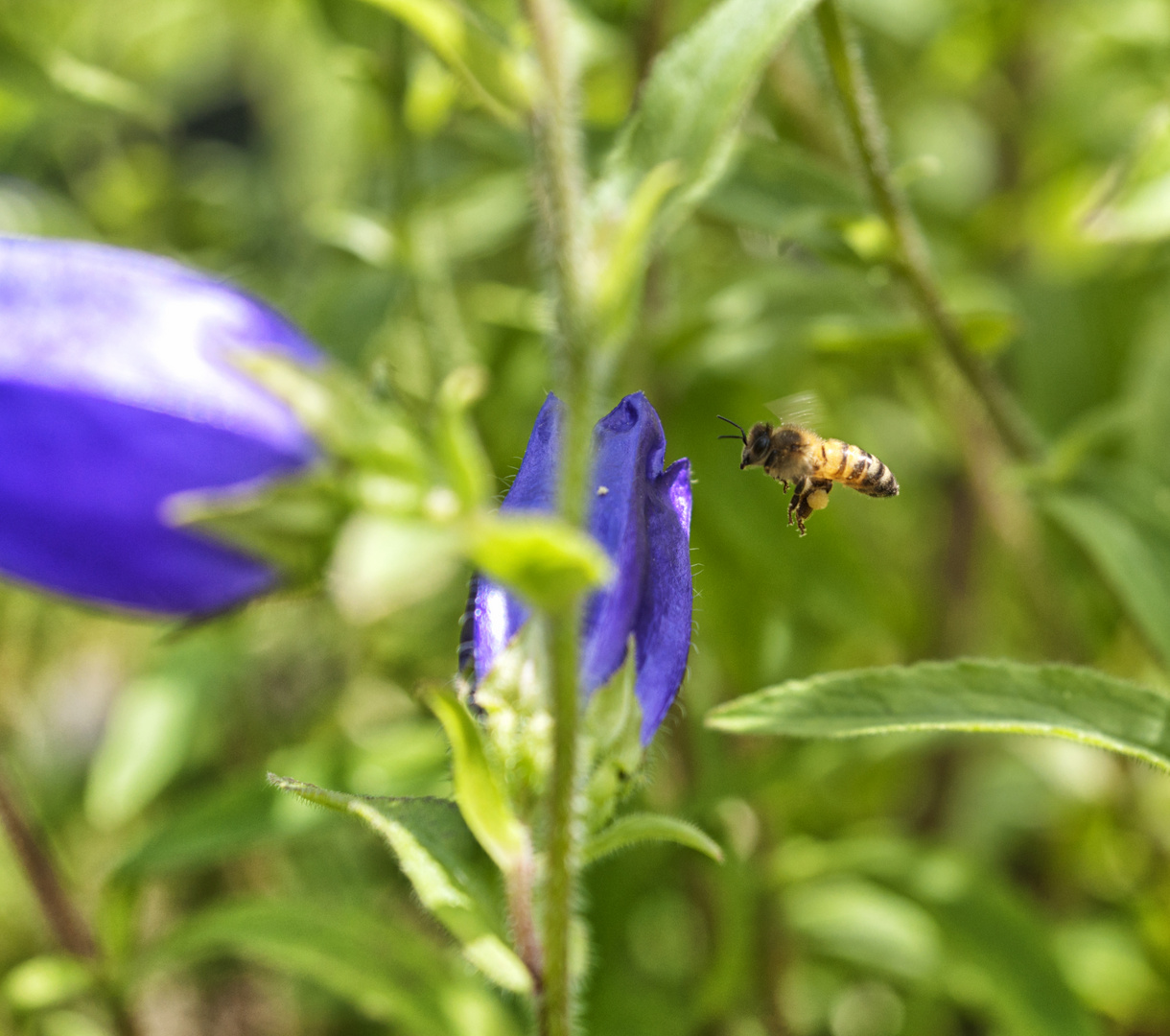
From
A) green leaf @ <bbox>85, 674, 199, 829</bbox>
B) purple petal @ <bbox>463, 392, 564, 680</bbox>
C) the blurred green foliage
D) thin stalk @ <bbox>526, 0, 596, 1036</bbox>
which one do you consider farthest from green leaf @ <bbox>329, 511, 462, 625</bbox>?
thin stalk @ <bbox>526, 0, 596, 1036</bbox>

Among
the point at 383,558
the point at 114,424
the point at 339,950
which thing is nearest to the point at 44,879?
the point at 339,950

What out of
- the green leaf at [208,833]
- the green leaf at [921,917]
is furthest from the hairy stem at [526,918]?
the green leaf at [921,917]

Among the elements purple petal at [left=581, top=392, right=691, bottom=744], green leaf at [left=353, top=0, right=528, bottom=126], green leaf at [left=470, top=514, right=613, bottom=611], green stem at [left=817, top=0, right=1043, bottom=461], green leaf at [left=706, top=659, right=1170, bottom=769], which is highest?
green stem at [left=817, top=0, right=1043, bottom=461]

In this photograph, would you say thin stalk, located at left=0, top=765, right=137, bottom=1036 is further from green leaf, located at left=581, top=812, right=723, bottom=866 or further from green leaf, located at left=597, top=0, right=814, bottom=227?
green leaf, located at left=597, top=0, right=814, bottom=227

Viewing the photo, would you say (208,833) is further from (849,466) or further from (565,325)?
(565,325)

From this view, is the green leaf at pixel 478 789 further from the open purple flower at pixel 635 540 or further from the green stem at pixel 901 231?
the green stem at pixel 901 231
